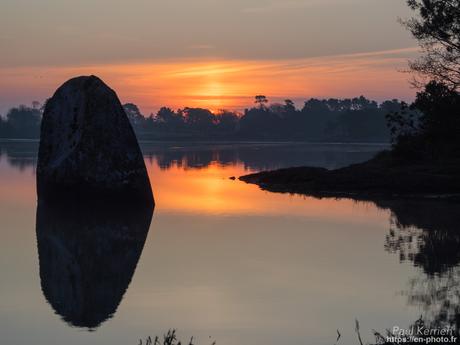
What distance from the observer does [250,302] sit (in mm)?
11625

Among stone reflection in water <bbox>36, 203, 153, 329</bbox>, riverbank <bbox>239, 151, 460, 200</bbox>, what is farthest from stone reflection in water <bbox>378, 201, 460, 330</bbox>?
stone reflection in water <bbox>36, 203, 153, 329</bbox>

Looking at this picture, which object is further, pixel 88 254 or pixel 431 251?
pixel 431 251

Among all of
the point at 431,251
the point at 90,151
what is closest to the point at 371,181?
the point at 90,151

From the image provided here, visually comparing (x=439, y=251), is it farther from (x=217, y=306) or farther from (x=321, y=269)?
(x=217, y=306)

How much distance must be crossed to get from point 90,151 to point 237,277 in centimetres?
1335

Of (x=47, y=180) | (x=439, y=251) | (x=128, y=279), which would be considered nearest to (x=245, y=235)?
(x=439, y=251)

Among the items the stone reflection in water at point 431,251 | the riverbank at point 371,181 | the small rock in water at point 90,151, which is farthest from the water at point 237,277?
the riverbank at point 371,181

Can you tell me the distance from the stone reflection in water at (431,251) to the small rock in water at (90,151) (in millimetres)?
9332

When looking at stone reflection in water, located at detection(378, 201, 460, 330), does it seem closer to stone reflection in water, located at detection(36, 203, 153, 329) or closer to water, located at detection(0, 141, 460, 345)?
water, located at detection(0, 141, 460, 345)

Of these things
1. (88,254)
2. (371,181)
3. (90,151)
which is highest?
(90,151)

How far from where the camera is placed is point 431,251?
16.9 m

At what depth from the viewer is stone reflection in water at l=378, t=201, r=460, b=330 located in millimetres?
11469

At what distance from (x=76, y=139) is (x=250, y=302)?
1580 centimetres

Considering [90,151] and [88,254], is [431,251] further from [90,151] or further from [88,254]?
[90,151]
